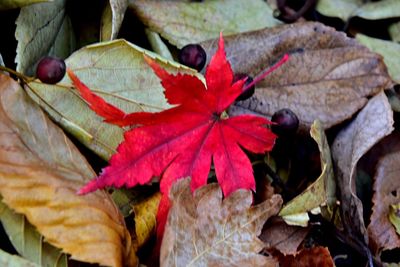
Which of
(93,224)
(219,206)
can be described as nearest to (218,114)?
(219,206)

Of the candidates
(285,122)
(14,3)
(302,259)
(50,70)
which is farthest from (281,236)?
(14,3)

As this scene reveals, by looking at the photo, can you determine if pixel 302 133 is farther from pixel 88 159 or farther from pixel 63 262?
Answer: pixel 63 262

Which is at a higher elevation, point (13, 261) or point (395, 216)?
point (13, 261)

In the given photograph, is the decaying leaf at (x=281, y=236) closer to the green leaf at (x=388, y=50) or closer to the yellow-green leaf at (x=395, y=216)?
the yellow-green leaf at (x=395, y=216)

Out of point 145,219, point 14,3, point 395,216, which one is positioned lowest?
point 395,216

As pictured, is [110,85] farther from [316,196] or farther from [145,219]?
[316,196]

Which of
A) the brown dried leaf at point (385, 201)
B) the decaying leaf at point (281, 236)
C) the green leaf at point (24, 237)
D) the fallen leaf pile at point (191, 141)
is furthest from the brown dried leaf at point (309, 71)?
the green leaf at point (24, 237)

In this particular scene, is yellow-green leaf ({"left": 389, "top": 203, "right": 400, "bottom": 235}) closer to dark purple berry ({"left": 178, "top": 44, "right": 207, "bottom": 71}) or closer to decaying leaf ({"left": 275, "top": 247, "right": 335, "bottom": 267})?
decaying leaf ({"left": 275, "top": 247, "right": 335, "bottom": 267})
